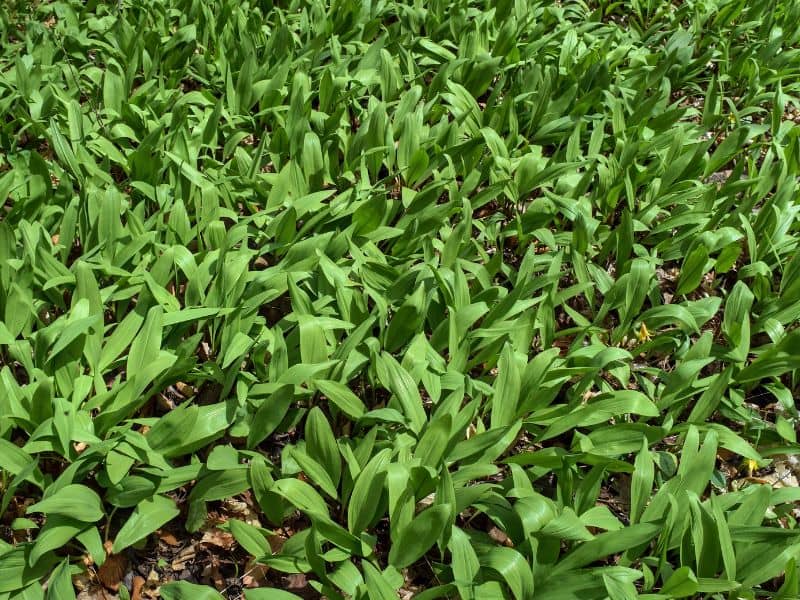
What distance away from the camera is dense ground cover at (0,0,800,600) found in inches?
75.5

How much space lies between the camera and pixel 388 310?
2.49 m

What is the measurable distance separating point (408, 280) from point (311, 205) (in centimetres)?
53

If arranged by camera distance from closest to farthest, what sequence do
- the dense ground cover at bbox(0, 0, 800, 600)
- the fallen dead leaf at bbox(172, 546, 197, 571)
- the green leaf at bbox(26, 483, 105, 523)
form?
the green leaf at bbox(26, 483, 105, 523)
the dense ground cover at bbox(0, 0, 800, 600)
the fallen dead leaf at bbox(172, 546, 197, 571)

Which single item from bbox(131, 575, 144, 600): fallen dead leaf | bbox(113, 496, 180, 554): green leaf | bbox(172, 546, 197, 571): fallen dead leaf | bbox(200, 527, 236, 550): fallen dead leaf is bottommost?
bbox(131, 575, 144, 600): fallen dead leaf

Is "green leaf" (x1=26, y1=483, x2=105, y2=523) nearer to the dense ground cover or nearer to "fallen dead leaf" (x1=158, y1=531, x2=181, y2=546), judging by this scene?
the dense ground cover

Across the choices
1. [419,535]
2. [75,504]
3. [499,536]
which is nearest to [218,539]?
[75,504]

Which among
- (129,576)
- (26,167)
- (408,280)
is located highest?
(26,167)

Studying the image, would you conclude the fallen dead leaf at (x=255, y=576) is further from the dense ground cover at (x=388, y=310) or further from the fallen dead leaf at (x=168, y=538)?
the fallen dead leaf at (x=168, y=538)

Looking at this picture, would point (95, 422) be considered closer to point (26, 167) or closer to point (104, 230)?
point (104, 230)

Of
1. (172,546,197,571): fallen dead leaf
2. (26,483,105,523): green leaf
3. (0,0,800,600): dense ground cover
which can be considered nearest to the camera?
(26,483,105,523): green leaf

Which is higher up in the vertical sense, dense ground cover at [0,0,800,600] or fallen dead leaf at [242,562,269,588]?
dense ground cover at [0,0,800,600]

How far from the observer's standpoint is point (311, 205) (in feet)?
9.02

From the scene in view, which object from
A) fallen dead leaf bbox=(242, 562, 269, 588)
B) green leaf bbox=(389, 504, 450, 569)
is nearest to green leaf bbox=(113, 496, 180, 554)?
fallen dead leaf bbox=(242, 562, 269, 588)

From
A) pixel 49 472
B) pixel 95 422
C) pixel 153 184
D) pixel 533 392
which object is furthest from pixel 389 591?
pixel 153 184
